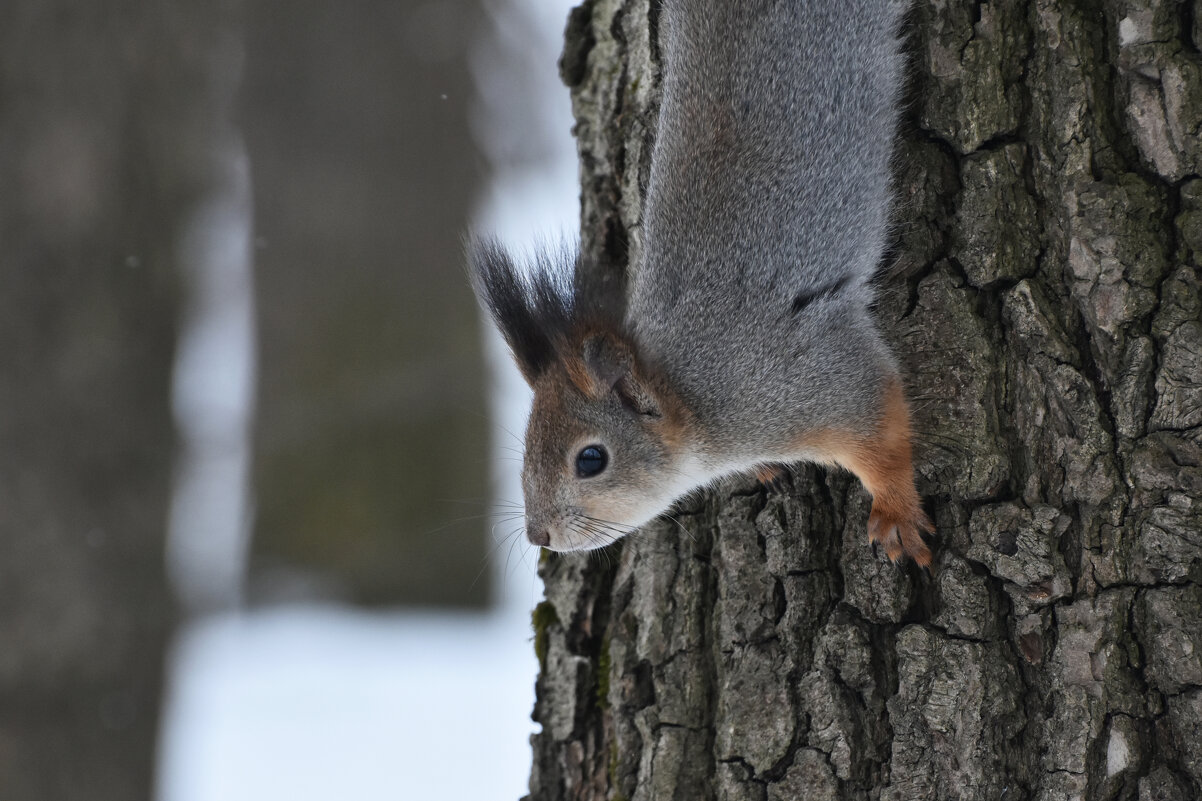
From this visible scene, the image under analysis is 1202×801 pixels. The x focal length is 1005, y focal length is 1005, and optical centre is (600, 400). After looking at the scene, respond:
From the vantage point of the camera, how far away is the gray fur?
1.36 m

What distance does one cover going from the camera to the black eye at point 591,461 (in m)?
1.53

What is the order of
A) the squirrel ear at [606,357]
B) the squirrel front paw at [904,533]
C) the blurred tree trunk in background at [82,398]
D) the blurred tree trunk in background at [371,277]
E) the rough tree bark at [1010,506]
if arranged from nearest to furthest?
the rough tree bark at [1010,506] → the squirrel front paw at [904,533] → the squirrel ear at [606,357] → the blurred tree trunk in background at [82,398] → the blurred tree trunk in background at [371,277]

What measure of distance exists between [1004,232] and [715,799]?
32.9 inches

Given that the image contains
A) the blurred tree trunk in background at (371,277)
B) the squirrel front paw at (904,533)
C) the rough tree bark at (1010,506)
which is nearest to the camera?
the rough tree bark at (1010,506)

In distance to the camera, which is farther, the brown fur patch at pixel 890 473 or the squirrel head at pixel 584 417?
the squirrel head at pixel 584 417

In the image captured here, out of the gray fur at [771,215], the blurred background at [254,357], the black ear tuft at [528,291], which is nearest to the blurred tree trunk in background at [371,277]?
the blurred background at [254,357]

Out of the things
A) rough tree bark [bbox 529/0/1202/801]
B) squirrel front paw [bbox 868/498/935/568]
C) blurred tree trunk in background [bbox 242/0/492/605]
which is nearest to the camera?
rough tree bark [bbox 529/0/1202/801]

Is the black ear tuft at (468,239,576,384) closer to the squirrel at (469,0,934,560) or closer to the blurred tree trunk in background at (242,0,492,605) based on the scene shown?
the squirrel at (469,0,934,560)

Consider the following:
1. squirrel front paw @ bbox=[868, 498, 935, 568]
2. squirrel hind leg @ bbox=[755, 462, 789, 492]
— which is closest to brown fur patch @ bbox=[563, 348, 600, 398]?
squirrel hind leg @ bbox=[755, 462, 789, 492]

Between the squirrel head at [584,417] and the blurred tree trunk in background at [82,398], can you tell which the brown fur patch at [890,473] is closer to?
the squirrel head at [584,417]

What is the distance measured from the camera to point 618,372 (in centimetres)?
148

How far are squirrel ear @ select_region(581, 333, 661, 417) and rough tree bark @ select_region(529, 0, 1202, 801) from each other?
0.22 m

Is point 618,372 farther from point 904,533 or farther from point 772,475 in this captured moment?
point 904,533

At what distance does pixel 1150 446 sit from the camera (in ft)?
3.76
